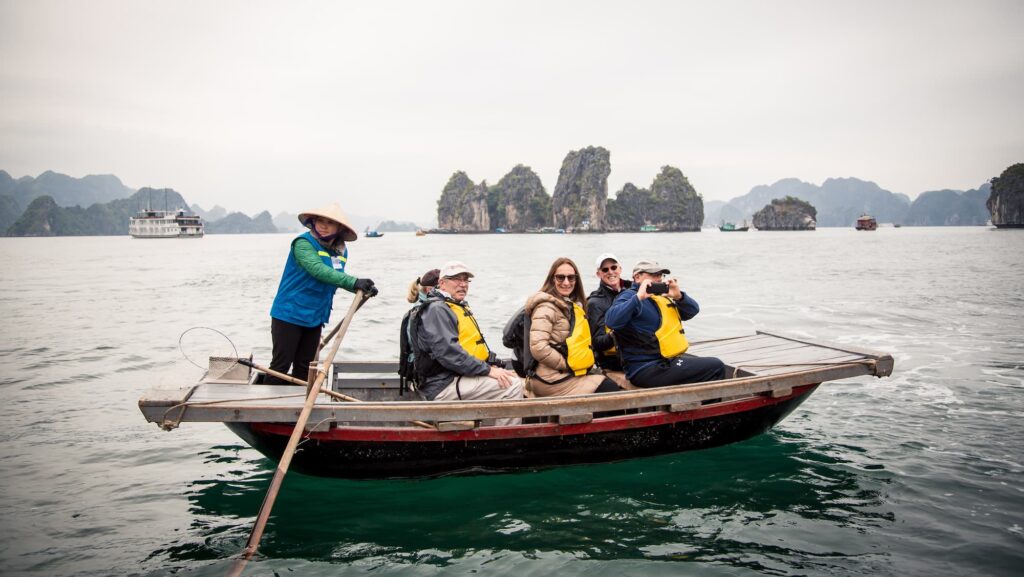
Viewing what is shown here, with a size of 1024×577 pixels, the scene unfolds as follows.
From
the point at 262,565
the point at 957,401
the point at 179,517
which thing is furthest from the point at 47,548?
the point at 957,401

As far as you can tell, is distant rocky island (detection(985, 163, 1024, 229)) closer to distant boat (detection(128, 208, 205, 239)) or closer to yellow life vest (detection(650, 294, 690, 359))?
yellow life vest (detection(650, 294, 690, 359))

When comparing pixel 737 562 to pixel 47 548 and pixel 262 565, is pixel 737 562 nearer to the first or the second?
pixel 262 565

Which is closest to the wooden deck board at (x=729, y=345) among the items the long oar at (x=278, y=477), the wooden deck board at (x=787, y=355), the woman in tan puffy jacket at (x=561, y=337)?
the wooden deck board at (x=787, y=355)

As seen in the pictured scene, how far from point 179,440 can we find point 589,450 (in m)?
6.05

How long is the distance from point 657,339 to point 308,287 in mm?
4135

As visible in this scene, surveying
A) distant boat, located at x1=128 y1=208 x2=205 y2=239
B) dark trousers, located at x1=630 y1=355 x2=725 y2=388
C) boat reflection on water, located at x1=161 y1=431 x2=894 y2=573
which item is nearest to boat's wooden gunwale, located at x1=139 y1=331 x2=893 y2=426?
dark trousers, located at x1=630 y1=355 x2=725 y2=388

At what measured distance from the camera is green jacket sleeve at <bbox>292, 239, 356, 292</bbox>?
667cm

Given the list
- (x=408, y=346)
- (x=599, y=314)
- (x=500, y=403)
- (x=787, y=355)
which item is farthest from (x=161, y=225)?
(x=787, y=355)

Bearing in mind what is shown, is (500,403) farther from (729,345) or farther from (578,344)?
(729,345)

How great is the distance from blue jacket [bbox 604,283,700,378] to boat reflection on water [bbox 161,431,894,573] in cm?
127

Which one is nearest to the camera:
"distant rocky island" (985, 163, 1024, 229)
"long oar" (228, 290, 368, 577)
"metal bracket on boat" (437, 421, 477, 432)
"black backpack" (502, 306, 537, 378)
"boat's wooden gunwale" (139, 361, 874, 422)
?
"long oar" (228, 290, 368, 577)

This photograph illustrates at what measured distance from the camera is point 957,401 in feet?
33.5

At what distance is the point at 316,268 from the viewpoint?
669 cm

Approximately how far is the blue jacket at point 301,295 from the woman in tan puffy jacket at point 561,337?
2.41 meters
